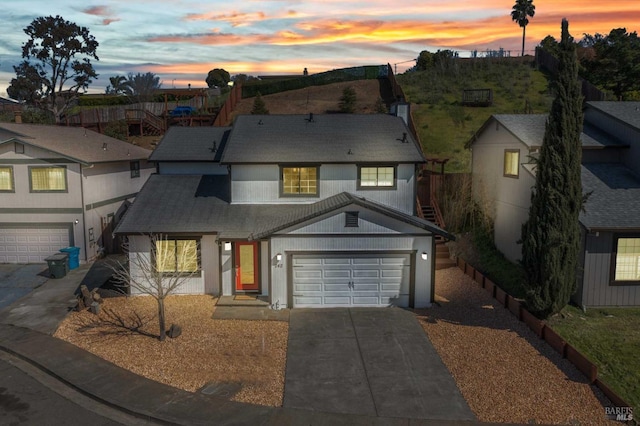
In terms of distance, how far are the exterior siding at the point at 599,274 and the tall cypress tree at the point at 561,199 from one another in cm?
224

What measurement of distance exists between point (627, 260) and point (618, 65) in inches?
1405

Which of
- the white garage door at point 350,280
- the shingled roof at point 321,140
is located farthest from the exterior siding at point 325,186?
the white garage door at point 350,280

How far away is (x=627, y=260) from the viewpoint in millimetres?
17469

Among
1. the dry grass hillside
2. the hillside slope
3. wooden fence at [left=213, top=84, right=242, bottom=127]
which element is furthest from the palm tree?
Answer: wooden fence at [left=213, top=84, right=242, bottom=127]

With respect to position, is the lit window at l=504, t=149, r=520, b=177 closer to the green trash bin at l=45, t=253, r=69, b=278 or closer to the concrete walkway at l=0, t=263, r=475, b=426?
the concrete walkway at l=0, t=263, r=475, b=426

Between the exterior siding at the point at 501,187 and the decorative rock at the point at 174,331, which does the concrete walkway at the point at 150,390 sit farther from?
the exterior siding at the point at 501,187

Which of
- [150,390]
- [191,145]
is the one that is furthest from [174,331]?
[191,145]

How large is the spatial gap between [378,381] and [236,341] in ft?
15.7

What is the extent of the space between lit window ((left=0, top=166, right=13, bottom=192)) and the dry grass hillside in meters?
28.2

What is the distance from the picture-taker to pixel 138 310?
1733 cm

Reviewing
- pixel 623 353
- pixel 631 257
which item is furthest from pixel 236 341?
pixel 631 257

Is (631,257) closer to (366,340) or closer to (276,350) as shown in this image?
(366,340)

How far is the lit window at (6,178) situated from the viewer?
24.2 metres

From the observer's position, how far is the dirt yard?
12.3 metres
